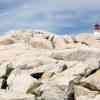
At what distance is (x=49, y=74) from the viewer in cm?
2602

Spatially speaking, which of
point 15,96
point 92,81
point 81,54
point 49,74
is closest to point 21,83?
point 49,74

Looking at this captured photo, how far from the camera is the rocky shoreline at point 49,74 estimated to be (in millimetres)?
22953

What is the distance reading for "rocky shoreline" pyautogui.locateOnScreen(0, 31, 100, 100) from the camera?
75.3 ft

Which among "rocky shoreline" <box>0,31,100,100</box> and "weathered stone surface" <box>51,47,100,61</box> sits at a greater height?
"weathered stone surface" <box>51,47,100,61</box>

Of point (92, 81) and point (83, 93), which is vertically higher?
point (92, 81)

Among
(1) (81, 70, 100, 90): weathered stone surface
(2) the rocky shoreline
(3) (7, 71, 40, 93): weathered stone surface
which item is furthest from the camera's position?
(3) (7, 71, 40, 93): weathered stone surface

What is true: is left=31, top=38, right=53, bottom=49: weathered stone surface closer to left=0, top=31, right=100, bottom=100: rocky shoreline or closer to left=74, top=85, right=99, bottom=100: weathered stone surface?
left=0, top=31, right=100, bottom=100: rocky shoreline

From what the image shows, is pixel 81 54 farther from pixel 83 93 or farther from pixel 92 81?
pixel 83 93

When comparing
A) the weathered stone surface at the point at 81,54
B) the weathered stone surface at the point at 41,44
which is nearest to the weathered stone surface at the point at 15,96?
the weathered stone surface at the point at 81,54

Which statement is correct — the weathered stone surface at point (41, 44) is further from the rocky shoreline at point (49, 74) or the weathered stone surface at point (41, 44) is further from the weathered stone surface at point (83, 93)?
the weathered stone surface at point (83, 93)

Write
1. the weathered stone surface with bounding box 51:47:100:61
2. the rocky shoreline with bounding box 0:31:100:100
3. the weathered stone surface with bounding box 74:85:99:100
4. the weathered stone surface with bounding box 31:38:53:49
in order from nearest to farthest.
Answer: the weathered stone surface with bounding box 74:85:99:100 → the rocky shoreline with bounding box 0:31:100:100 → the weathered stone surface with bounding box 51:47:100:61 → the weathered stone surface with bounding box 31:38:53:49

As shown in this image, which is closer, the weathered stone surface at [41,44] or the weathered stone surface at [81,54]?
the weathered stone surface at [81,54]

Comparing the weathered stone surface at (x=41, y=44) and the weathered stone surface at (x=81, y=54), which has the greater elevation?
the weathered stone surface at (x=81, y=54)

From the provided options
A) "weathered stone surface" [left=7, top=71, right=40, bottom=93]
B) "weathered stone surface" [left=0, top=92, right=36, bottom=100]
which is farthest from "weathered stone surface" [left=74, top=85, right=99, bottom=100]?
"weathered stone surface" [left=7, top=71, right=40, bottom=93]
